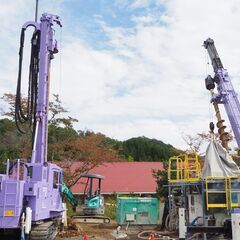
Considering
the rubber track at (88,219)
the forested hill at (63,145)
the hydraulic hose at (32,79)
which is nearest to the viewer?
the hydraulic hose at (32,79)

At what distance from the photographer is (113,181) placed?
38.0m

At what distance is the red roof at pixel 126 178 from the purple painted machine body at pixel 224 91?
58.5 ft

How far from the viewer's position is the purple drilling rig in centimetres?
1126

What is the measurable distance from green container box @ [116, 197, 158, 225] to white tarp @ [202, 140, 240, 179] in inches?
261

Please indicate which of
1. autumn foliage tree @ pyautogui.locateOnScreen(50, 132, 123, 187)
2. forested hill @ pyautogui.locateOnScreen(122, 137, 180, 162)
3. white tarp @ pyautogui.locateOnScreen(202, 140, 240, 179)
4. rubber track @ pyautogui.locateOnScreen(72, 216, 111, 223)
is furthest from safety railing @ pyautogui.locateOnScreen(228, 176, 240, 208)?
forested hill @ pyautogui.locateOnScreen(122, 137, 180, 162)

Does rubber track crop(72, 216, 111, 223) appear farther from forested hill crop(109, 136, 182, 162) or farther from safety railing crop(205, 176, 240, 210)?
forested hill crop(109, 136, 182, 162)

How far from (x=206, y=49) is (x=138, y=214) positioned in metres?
9.04

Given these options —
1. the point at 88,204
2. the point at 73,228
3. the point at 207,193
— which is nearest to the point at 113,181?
the point at 88,204

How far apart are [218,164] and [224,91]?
483 centimetres

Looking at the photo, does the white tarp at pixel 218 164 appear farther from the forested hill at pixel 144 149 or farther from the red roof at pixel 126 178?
the forested hill at pixel 144 149

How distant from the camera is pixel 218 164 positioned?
1524 centimetres

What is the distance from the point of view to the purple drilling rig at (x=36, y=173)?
11.3 m

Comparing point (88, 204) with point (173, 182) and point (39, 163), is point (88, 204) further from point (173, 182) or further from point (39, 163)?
point (39, 163)

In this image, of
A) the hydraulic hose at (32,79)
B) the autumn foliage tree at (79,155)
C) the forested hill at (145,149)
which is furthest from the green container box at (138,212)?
the forested hill at (145,149)
